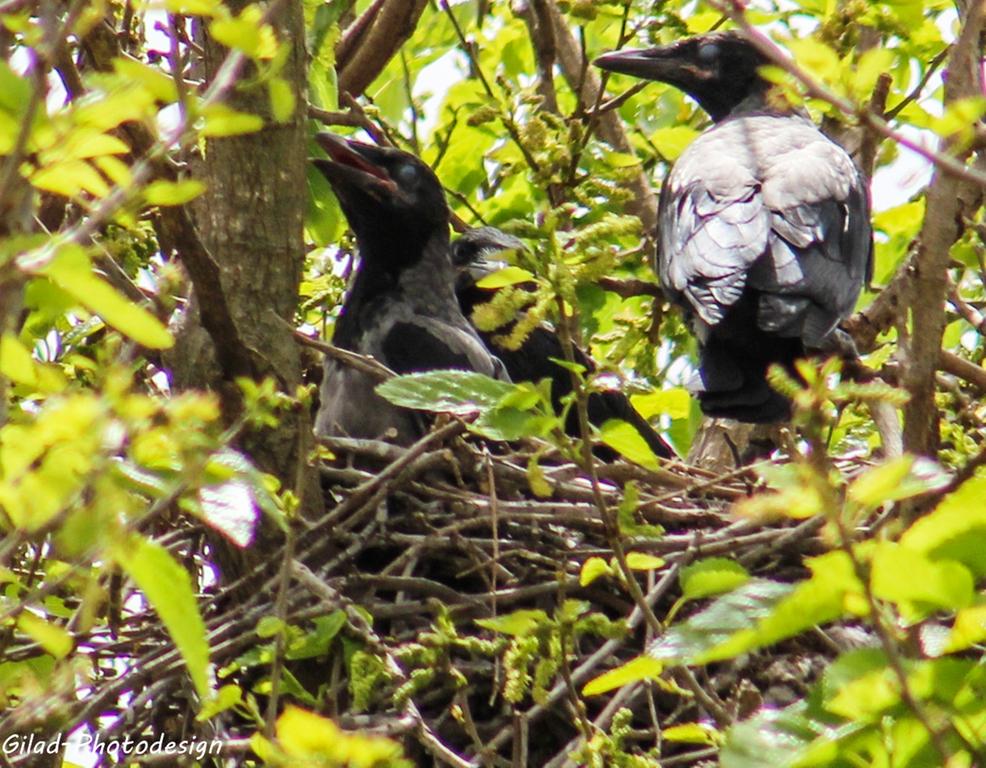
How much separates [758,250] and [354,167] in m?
1.62

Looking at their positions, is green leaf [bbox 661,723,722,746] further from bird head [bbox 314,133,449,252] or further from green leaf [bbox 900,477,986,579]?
bird head [bbox 314,133,449,252]

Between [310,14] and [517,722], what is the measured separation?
2.43 metres

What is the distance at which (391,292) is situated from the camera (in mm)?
6199

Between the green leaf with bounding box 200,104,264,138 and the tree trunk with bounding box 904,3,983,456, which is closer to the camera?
the green leaf with bounding box 200,104,264,138

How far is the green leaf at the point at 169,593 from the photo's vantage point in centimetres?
192

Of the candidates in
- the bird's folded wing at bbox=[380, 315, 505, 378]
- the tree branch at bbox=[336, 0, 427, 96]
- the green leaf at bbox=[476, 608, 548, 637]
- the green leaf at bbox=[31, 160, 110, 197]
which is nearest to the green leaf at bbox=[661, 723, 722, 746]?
the green leaf at bbox=[476, 608, 548, 637]

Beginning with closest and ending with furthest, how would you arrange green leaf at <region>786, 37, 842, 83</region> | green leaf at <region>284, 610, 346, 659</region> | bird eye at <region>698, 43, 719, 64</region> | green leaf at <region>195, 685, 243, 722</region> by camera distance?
green leaf at <region>786, 37, 842, 83</region> < green leaf at <region>195, 685, 243, 722</region> < green leaf at <region>284, 610, 346, 659</region> < bird eye at <region>698, 43, 719, 64</region>

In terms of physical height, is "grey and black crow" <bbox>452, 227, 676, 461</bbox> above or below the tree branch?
below

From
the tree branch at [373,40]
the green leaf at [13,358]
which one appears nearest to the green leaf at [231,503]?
the green leaf at [13,358]

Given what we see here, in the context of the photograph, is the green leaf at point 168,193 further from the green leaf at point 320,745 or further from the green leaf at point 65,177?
the green leaf at point 320,745

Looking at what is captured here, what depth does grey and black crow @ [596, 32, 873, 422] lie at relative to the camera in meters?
5.25

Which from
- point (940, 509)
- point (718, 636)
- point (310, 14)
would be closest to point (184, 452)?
point (718, 636)

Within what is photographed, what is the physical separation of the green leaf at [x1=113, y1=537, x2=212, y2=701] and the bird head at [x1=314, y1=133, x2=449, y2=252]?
4.00 m

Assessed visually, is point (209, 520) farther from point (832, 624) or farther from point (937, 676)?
point (832, 624)
